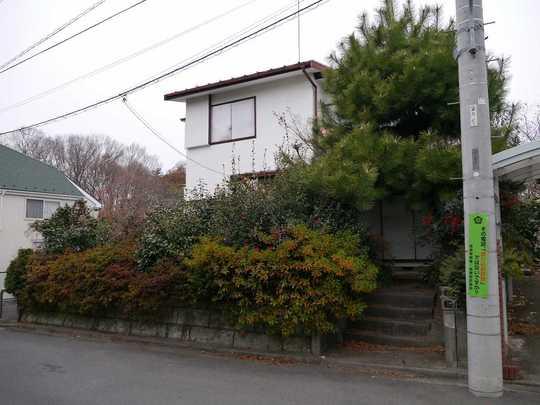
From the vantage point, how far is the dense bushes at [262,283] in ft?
20.4

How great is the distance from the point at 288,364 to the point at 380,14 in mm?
6964

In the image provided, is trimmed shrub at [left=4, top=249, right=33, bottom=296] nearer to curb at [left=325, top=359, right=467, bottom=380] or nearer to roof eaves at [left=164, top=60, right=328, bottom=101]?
roof eaves at [left=164, top=60, right=328, bottom=101]

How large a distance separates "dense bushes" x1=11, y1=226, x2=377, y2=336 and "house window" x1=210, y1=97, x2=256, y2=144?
261 inches

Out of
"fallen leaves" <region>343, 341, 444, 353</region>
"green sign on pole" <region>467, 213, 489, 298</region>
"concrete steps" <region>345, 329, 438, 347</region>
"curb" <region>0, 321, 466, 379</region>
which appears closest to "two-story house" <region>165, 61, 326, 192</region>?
"curb" <region>0, 321, 466, 379</region>

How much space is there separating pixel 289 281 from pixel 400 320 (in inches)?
82.2

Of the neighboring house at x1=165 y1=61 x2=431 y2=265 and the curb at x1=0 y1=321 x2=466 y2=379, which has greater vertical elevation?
the neighboring house at x1=165 y1=61 x2=431 y2=265

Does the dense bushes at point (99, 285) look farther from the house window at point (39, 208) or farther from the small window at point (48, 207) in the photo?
the small window at point (48, 207)

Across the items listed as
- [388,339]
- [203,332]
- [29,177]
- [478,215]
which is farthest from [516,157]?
[29,177]

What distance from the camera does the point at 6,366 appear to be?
6.52 metres

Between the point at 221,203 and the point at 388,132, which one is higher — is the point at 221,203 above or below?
below

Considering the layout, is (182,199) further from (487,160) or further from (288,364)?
(487,160)

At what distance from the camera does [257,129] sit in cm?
1347

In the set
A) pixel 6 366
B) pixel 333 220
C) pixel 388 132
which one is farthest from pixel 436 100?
pixel 6 366

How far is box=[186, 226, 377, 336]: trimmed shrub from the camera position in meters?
6.20
